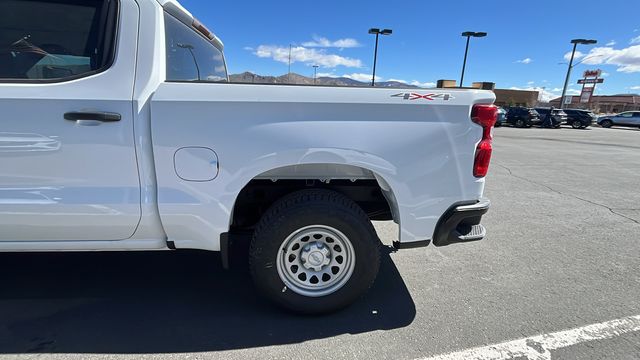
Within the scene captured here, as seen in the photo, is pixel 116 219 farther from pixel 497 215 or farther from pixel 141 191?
pixel 497 215

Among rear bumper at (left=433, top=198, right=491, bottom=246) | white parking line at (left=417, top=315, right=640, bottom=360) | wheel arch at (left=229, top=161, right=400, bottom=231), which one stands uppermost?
wheel arch at (left=229, top=161, right=400, bottom=231)

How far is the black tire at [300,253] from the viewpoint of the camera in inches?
92.8

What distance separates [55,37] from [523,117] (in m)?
31.9

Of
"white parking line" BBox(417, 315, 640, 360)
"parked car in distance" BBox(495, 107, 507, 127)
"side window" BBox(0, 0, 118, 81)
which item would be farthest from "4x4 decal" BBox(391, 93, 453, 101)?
"parked car in distance" BBox(495, 107, 507, 127)

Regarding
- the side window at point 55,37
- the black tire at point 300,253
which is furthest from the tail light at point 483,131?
the side window at point 55,37

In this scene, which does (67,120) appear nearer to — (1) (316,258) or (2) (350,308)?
(1) (316,258)

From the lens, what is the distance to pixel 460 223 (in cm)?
260

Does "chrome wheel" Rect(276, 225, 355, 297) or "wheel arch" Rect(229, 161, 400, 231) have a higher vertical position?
"wheel arch" Rect(229, 161, 400, 231)

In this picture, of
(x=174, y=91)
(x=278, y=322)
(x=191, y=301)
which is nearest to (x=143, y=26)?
(x=174, y=91)

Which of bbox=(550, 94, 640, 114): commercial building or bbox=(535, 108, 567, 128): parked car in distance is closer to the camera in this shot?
bbox=(535, 108, 567, 128): parked car in distance

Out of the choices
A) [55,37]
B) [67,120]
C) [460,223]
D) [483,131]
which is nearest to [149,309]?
[67,120]

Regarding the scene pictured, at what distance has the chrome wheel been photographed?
2.45 metres

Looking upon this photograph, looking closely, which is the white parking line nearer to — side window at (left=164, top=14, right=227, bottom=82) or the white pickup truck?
the white pickup truck

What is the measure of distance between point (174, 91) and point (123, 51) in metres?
0.41
